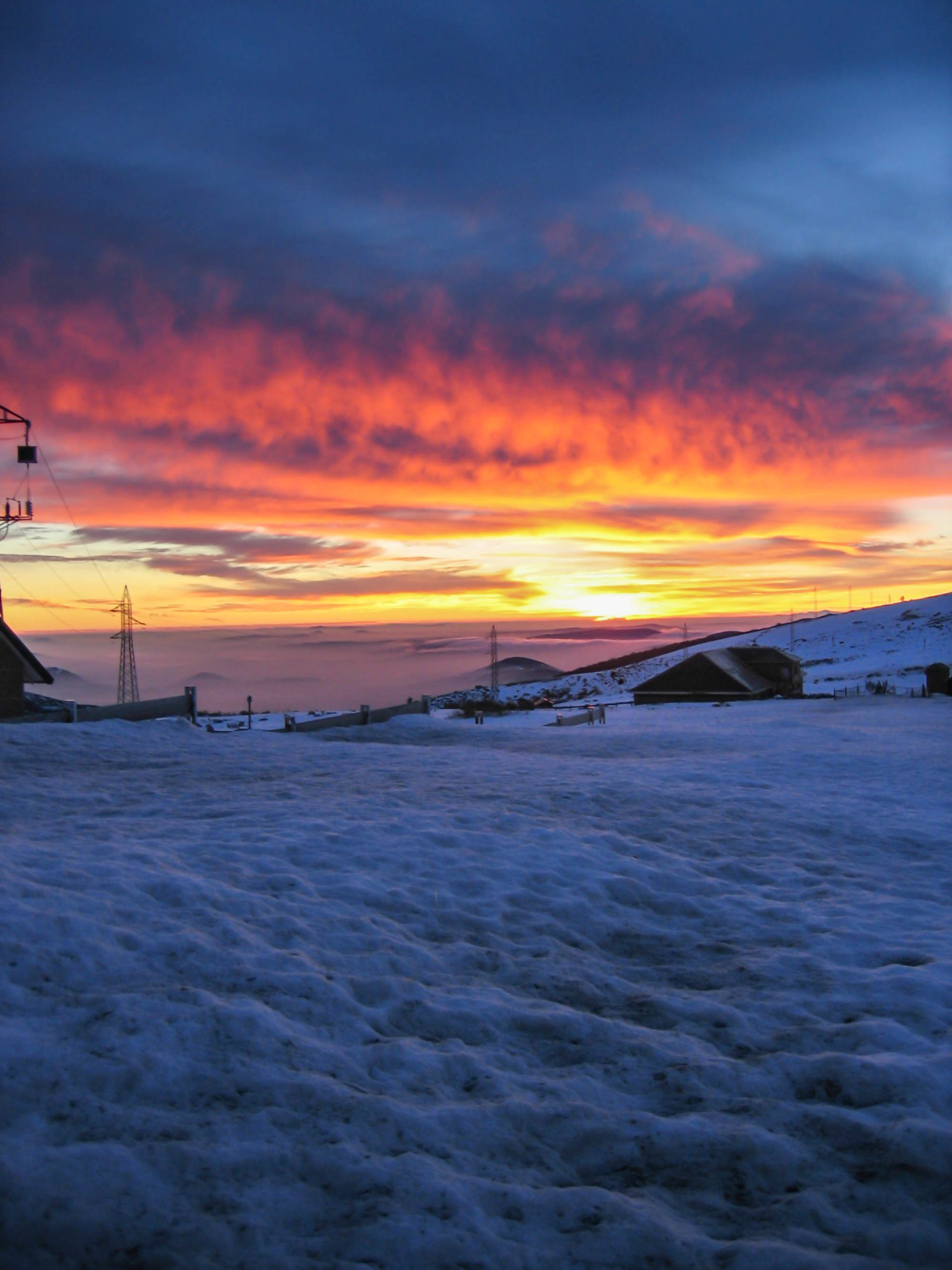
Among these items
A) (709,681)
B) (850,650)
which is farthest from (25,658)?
(850,650)

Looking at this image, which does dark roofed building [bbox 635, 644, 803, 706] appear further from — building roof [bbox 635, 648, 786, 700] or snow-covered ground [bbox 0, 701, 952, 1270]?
snow-covered ground [bbox 0, 701, 952, 1270]

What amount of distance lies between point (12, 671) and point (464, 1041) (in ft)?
92.5

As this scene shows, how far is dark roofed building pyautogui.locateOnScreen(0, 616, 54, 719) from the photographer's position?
28516 millimetres

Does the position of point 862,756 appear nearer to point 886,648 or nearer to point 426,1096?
point 426,1096

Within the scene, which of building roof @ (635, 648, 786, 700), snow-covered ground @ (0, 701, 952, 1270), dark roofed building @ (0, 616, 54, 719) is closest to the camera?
snow-covered ground @ (0, 701, 952, 1270)

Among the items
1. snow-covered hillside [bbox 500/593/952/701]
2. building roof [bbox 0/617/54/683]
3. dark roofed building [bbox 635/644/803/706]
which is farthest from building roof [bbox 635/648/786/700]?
building roof [bbox 0/617/54/683]

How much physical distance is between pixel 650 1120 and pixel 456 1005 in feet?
6.00

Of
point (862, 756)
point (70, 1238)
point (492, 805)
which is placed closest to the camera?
point (70, 1238)

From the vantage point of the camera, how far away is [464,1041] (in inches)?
230

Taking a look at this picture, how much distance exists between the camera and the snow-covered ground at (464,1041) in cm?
394

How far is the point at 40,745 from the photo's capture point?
1583 centimetres

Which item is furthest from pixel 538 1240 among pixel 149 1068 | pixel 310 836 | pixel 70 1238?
pixel 310 836

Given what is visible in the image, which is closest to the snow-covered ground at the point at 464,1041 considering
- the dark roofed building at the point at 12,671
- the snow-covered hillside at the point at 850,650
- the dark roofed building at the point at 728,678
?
the dark roofed building at the point at 12,671

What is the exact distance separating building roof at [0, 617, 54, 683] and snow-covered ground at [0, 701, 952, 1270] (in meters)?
18.9
